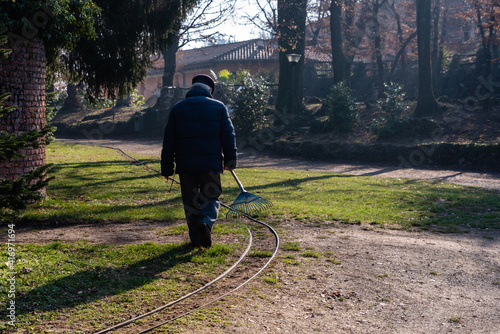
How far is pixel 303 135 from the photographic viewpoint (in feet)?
72.5

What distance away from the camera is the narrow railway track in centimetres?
386

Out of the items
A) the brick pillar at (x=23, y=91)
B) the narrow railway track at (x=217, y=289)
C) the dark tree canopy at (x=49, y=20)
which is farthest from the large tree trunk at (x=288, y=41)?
the narrow railway track at (x=217, y=289)

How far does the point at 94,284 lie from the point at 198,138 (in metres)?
1.96

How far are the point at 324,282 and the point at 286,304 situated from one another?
2.44ft

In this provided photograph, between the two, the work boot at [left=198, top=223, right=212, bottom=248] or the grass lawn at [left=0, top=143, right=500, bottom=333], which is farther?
the work boot at [left=198, top=223, right=212, bottom=248]

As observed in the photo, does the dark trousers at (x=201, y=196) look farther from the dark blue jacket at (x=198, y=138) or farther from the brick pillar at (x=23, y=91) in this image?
the brick pillar at (x=23, y=91)

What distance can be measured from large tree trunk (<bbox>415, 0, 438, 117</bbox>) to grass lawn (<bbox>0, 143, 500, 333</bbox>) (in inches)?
314

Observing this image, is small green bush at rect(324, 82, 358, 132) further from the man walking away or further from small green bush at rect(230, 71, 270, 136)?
the man walking away

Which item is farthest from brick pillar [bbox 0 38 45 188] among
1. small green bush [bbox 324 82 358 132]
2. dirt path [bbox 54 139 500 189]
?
small green bush [bbox 324 82 358 132]

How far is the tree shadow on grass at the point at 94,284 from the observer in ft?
13.4

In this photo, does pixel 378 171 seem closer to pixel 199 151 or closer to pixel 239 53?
pixel 199 151

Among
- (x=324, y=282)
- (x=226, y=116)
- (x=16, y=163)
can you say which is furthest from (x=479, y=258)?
(x=16, y=163)

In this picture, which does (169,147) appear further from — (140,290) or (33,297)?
(33,297)

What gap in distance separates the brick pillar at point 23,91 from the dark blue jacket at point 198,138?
3.54m
